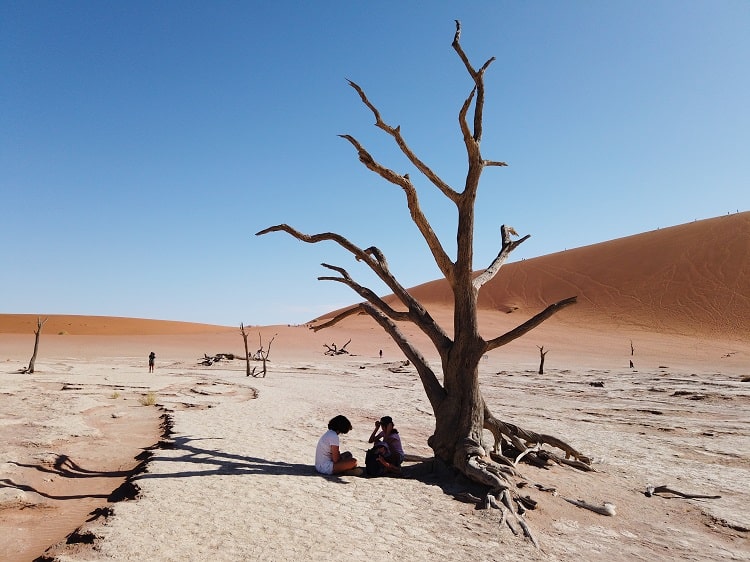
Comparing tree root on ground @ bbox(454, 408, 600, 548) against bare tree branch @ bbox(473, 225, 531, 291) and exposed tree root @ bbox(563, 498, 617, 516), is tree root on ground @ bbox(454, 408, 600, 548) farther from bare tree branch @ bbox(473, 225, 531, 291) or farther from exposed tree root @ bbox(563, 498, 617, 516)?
bare tree branch @ bbox(473, 225, 531, 291)

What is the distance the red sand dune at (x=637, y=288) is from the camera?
46.5 m

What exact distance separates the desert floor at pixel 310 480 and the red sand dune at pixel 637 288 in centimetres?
3356

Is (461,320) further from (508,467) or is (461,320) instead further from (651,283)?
(651,283)

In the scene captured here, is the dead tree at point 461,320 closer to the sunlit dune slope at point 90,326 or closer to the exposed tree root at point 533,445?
the exposed tree root at point 533,445

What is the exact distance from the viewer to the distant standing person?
6.42m

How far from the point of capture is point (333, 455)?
253 inches

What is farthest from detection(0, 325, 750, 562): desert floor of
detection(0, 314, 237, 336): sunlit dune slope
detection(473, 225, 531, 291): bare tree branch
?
detection(0, 314, 237, 336): sunlit dune slope

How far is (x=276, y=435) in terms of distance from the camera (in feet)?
30.0

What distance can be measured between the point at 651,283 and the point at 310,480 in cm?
5741

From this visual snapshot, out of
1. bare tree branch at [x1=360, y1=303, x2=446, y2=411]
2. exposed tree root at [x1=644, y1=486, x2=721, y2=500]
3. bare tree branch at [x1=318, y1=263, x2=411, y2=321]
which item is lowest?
exposed tree root at [x1=644, y1=486, x2=721, y2=500]

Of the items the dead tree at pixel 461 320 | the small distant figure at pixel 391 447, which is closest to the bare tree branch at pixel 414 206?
the dead tree at pixel 461 320

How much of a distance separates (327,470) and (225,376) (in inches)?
595

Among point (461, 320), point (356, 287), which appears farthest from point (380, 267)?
point (461, 320)

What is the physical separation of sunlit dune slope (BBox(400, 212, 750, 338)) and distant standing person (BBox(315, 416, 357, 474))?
44.8m
